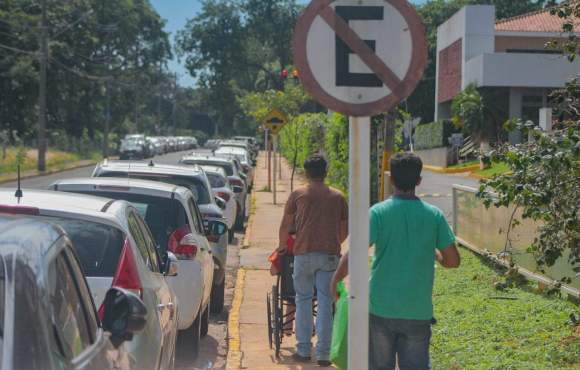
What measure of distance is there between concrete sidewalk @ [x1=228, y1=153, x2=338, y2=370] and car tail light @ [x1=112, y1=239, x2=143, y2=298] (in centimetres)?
297

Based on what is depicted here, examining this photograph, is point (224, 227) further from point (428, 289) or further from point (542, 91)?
point (542, 91)

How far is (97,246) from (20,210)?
26.3 inches

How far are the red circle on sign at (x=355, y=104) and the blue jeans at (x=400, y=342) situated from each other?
139 centimetres

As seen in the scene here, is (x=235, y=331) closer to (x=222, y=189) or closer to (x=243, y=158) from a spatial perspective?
(x=222, y=189)

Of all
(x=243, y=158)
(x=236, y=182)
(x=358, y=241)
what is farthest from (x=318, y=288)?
(x=243, y=158)

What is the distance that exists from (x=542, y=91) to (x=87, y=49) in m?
32.0

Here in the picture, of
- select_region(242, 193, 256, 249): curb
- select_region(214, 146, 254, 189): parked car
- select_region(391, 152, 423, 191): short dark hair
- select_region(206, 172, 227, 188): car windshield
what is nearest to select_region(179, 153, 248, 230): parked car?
select_region(242, 193, 256, 249): curb

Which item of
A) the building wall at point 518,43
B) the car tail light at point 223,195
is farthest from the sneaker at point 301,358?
the building wall at point 518,43

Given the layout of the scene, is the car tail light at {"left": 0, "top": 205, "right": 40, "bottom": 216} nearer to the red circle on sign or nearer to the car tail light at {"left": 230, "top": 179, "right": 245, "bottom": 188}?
the red circle on sign

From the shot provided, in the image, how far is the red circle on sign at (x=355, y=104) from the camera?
179 inches

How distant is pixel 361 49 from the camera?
460cm

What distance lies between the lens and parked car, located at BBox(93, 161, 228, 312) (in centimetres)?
1106

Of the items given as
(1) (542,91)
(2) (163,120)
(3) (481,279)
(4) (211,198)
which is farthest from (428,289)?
(2) (163,120)

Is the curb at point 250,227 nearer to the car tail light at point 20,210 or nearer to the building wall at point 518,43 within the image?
the car tail light at point 20,210
